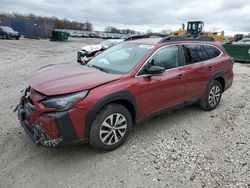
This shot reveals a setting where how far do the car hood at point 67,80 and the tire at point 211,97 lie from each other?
243 centimetres

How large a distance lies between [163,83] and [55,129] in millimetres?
1896

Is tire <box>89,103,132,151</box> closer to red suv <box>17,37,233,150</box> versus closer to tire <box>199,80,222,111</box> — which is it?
red suv <box>17,37,233,150</box>

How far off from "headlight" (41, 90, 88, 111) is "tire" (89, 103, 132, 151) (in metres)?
0.44

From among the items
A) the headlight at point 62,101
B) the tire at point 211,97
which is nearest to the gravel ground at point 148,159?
the tire at point 211,97

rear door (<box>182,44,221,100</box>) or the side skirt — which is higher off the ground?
rear door (<box>182,44,221,100</box>)

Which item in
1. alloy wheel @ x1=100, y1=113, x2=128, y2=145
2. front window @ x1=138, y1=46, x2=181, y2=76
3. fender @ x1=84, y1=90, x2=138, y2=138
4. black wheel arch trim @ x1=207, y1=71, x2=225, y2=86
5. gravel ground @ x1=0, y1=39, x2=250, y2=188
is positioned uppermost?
front window @ x1=138, y1=46, x2=181, y2=76

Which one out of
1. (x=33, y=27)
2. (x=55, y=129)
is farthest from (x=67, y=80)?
(x=33, y=27)

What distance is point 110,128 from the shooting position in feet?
11.1

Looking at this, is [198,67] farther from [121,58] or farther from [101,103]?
[101,103]

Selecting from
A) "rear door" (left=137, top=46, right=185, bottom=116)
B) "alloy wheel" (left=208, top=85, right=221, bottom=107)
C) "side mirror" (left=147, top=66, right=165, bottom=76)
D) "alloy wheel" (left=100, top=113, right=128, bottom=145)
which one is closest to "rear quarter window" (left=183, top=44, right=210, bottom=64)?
"rear door" (left=137, top=46, right=185, bottom=116)

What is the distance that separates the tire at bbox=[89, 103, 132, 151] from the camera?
3.21 m

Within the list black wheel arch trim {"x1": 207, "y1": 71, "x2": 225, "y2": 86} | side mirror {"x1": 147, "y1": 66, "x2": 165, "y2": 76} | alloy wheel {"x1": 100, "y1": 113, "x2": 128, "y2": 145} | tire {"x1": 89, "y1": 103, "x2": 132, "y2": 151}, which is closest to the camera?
tire {"x1": 89, "y1": 103, "x2": 132, "y2": 151}

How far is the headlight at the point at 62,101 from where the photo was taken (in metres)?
2.88

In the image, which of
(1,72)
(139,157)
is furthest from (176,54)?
(1,72)
